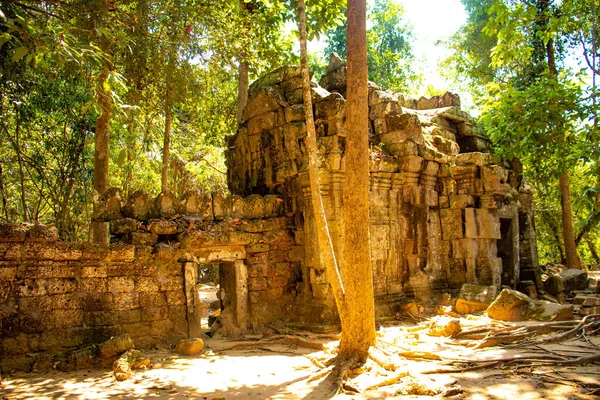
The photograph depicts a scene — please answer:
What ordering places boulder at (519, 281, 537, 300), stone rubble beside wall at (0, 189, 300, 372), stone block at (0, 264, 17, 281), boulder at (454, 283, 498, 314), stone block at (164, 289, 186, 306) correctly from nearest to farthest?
stone block at (0, 264, 17, 281) → stone rubble beside wall at (0, 189, 300, 372) → stone block at (164, 289, 186, 306) → boulder at (454, 283, 498, 314) → boulder at (519, 281, 537, 300)

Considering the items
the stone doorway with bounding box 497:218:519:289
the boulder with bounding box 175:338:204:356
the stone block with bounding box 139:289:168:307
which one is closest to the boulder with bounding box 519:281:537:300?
the stone doorway with bounding box 497:218:519:289

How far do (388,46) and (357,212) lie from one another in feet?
64.8

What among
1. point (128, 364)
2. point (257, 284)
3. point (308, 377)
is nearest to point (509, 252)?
point (257, 284)

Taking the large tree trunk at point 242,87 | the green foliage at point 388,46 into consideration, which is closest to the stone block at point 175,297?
the large tree trunk at point 242,87

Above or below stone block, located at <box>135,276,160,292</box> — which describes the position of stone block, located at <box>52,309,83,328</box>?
below

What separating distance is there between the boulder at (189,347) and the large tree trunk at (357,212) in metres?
2.37

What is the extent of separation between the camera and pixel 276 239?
853 centimetres

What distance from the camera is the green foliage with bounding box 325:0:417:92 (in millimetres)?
21078

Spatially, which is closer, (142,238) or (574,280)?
(142,238)

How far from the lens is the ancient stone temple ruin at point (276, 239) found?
6.30 meters

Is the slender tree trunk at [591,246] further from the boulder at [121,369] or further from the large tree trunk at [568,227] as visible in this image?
the boulder at [121,369]

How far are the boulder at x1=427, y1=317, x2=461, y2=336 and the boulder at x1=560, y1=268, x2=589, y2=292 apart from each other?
559 cm

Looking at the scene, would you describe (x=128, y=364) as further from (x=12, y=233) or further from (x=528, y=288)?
(x=528, y=288)

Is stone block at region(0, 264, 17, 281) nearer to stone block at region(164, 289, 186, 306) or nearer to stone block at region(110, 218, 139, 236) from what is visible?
stone block at region(110, 218, 139, 236)
